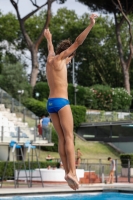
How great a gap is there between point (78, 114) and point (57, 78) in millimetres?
41005

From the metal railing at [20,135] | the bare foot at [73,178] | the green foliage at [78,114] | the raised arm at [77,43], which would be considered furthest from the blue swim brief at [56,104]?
the green foliage at [78,114]

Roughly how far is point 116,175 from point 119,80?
4517cm

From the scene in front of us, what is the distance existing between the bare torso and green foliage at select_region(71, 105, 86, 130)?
132 feet

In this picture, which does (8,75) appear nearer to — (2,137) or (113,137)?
(113,137)

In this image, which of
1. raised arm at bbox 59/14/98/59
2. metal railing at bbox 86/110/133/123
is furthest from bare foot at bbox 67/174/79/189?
metal railing at bbox 86/110/133/123

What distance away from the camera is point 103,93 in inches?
2272

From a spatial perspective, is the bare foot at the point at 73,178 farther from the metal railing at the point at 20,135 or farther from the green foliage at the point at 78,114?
the green foliage at the point at 78,114

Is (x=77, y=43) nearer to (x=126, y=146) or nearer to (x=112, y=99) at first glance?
(x=126, y=146)

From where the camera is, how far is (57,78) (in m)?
6.41

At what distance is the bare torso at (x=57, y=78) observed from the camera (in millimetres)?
6371

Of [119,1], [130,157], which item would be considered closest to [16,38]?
[119,1]

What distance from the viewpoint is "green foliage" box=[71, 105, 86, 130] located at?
4697 cm

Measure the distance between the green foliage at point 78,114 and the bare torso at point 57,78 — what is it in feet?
132

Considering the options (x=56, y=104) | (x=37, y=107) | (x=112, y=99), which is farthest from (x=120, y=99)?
(x=56, y=104)
